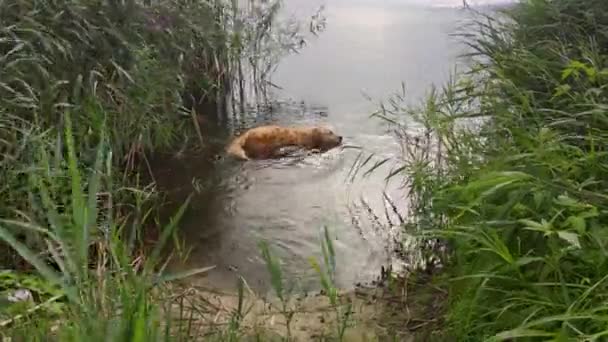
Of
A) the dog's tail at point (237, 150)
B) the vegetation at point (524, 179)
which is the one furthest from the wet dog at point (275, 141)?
the vegetation at point (524, 179)

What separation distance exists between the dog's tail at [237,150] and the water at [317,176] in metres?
0.08

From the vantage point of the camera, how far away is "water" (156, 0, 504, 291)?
291 centimetres

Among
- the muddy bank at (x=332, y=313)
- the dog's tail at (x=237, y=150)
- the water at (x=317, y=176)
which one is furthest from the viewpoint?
the dog's tail at (x=237, y=150)

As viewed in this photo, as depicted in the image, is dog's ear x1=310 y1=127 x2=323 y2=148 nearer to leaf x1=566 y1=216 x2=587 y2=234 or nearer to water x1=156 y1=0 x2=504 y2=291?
water x1=156 y1=0 x2=504 y2=291

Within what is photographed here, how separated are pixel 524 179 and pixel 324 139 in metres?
2.49

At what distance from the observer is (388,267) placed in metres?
2.71

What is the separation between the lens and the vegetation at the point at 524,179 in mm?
1502

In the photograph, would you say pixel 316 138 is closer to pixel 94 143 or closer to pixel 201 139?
pixel 201 139

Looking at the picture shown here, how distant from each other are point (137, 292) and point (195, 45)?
3.18 meters

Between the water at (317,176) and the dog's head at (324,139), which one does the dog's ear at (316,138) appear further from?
the water at (317,176)

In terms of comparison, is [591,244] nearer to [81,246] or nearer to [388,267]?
[81,246]

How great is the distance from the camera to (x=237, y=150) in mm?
4094

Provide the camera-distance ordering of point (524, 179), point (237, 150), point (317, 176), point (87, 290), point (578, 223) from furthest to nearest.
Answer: point (237, 150)
point (317, 176)
point (524, 179)
point (578, 223)
point (87, 290)

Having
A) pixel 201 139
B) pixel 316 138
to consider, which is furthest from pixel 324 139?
pixel 201 139
